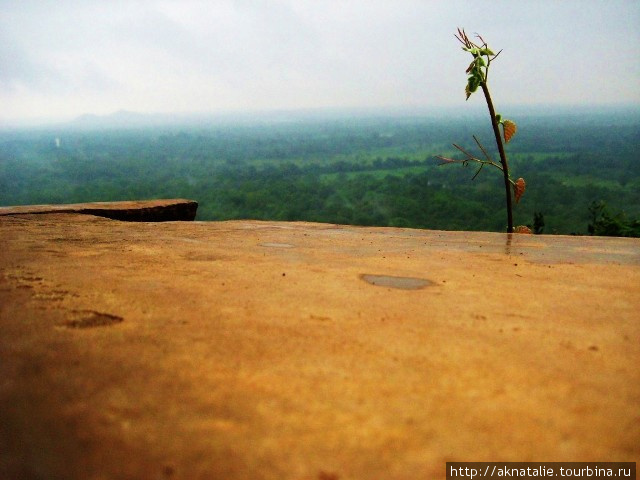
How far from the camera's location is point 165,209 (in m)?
6.14

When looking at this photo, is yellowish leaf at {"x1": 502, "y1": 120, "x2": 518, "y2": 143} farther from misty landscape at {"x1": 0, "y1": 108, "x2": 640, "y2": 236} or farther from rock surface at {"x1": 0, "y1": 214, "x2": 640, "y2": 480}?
misty landscape at {"x1": 0, "y1": 108, "x2": 640, "y2": 236}

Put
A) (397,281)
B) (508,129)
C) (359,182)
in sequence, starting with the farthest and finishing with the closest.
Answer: (359,182), (508,129), (397,281)

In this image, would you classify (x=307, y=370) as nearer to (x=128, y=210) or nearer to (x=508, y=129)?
(x=508, y=129)

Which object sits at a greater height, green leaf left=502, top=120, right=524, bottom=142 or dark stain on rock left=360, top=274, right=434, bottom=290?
green leaf left=502, top=120, right=524, bottom=142

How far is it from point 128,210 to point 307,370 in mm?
4857

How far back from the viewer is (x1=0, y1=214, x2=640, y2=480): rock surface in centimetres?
103

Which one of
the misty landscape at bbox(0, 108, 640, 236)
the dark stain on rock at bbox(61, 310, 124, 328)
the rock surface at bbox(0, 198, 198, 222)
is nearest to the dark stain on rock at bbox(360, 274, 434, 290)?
the dark stain on rock at bbox(61, 310, 124, 328)

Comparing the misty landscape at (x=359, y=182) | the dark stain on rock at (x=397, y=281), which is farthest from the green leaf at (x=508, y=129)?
the misty landscape at (x=359, y=182)

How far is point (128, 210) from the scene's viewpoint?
566 centimetres

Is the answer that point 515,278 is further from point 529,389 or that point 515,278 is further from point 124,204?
point 124,204

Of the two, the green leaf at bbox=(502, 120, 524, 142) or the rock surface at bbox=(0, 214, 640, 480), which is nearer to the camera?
the rock surface at bbox=(0, 214, 640, 480)

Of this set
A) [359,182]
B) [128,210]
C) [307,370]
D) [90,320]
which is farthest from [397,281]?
[359,182]

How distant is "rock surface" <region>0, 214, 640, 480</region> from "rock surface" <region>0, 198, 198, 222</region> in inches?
110

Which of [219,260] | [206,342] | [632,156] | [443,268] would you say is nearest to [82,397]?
[206,342]
